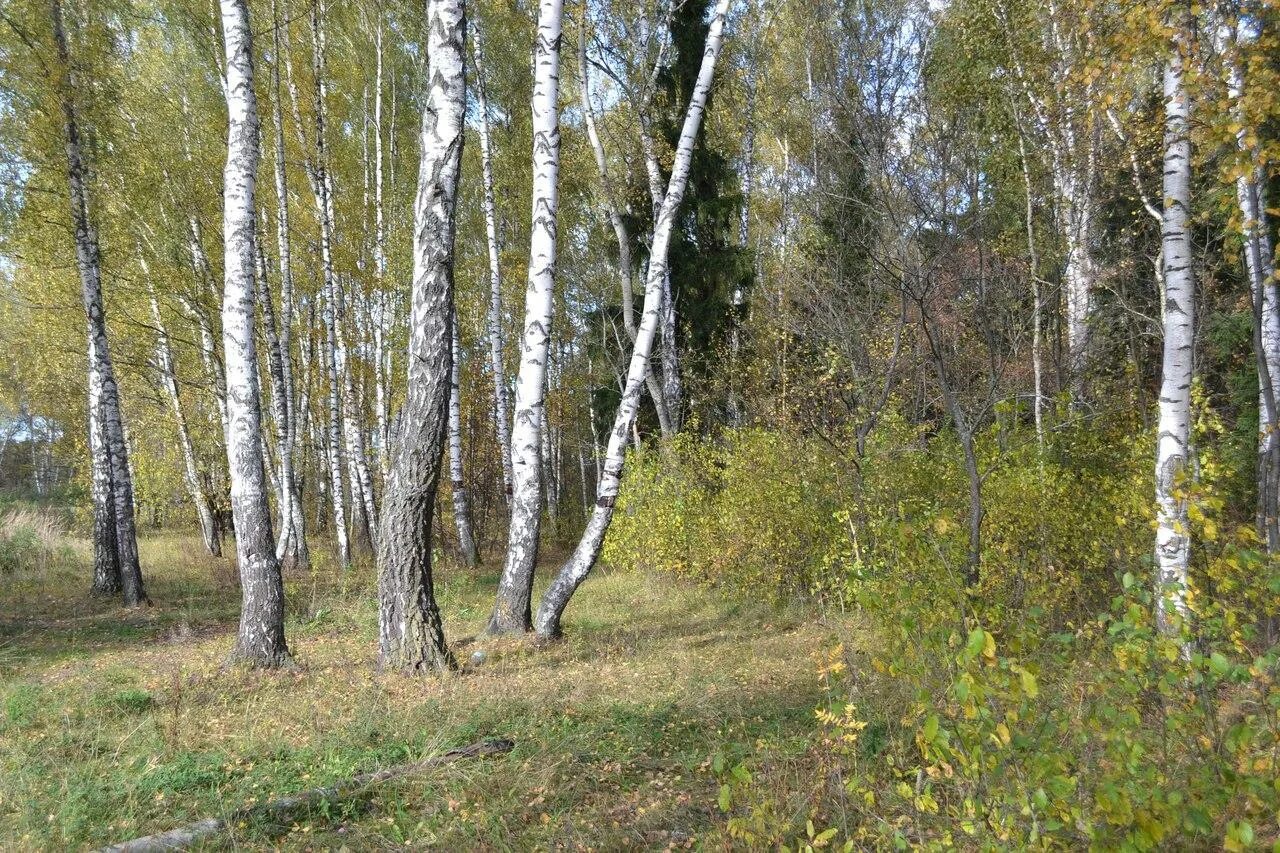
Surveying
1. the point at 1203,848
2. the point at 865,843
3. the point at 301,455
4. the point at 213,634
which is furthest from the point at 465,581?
the point at 1203,848

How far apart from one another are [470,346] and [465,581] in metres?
10.0

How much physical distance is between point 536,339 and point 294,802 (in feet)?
13.9

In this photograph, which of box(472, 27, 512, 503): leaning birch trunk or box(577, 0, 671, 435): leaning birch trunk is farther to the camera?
box(472, 27, 512, 503): leaning birch trunk

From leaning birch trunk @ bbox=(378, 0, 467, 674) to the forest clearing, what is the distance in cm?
3

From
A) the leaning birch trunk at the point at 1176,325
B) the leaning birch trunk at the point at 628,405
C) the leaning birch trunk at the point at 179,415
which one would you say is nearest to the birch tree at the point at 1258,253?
the leaning birch trunk at the point at 1176,325

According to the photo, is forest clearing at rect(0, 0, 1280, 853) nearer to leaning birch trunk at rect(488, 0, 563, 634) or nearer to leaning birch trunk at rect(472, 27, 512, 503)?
leaning birch trunk at rect(488, 0, 563, 634)

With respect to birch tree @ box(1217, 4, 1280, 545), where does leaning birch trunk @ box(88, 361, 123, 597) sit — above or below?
below

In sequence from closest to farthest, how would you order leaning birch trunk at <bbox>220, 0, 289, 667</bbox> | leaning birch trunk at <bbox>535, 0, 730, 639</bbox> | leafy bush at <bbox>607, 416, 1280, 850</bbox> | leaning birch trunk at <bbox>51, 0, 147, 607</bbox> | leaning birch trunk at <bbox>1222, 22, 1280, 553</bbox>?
leafy bush at <bbox>607, 416, 1280, 850</bbox> < leaning birch trunk at <bbox>1222, 22, 1280, 553</bbox> < leaning birch trunk at <bbox>220, 0, 289, 667</bbox> < leaning birch trunk at <bbox>535, 0, 730, 639</bbox> < leaning birch trunk at <bbox>51, 0, 147, 607</bbox>

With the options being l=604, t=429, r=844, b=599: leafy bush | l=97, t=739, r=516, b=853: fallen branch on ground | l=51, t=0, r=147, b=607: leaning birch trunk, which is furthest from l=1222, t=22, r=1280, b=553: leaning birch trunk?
l=51, t=0, r=147, b=607: leaning birch trunk

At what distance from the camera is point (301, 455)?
14602 mm

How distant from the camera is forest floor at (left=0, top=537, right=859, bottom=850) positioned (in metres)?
3.28

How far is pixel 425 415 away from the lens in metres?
5.66

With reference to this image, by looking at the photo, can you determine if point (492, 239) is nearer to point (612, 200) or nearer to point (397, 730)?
point (612, 200)

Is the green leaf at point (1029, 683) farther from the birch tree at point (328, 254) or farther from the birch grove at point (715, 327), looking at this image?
the birch tree at point (328, 254)
